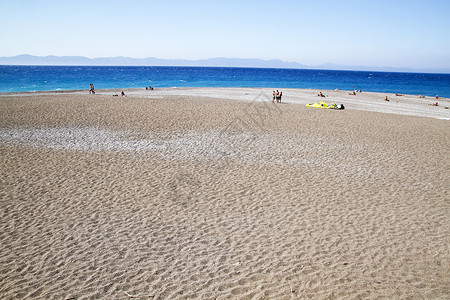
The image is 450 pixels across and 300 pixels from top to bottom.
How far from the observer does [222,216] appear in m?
7.93

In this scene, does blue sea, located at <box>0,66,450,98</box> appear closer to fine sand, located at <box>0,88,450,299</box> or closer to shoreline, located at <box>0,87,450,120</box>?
shoreline, located at <box>0,87,450,120</box>

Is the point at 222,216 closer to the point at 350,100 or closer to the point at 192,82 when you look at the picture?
the point at 350,100

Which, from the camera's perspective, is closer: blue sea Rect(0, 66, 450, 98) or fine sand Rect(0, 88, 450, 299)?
fine sand Rect(0, 88, 450, 299)

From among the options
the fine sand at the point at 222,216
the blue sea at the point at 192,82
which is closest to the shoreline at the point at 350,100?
the fine sand at the point at 222,216

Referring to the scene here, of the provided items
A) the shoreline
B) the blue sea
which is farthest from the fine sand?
the blue sea

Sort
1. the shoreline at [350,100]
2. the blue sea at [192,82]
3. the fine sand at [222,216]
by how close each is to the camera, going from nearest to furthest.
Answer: the fine sand at [222,216], the shoreline at [350,100], the blue sea at [192,82]

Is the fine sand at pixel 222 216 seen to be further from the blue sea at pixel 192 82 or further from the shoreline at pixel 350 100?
the blue sea at pixel 192 82

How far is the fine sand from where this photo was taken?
550 centimetres

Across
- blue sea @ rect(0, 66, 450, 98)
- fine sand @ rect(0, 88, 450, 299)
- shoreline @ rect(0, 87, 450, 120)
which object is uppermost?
blue sea @ rect(0, 66, 450, 98)

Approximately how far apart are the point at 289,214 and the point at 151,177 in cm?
511

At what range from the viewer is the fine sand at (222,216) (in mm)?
5500

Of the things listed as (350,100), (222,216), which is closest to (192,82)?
(350,100)

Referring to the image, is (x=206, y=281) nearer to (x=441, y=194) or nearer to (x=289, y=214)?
(x=289, y=214)

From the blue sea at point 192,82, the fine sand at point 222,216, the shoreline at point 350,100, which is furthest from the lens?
the blue sea at point 192,82
